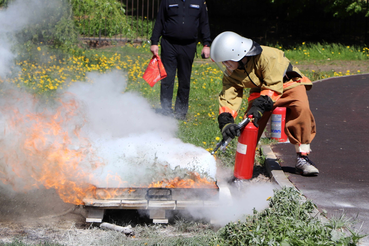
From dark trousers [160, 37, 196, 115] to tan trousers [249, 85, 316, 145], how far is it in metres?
2.57

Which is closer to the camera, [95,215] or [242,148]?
[95,215]

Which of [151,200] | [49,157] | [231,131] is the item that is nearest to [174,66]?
[231,131]

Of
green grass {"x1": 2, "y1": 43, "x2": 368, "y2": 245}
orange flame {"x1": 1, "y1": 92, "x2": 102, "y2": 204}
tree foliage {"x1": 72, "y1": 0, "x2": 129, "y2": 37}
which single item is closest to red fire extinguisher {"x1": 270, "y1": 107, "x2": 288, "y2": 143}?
green grass {"x1": 2, "y1": 43, "x2": 368, "y2": 245}

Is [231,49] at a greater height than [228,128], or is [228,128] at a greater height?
[231,49]

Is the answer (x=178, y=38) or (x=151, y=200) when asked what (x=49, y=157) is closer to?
(x=151, y=200)

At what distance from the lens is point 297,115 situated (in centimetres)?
499

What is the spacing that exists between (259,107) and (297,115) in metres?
0.75

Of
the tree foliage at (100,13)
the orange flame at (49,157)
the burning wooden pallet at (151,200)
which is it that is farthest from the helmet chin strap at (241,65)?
the tree foliage at (100,13)

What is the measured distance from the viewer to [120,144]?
4.98 metres

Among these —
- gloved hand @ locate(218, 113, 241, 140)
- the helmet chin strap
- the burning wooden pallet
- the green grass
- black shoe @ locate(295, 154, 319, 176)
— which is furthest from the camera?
black shoe @ locate(295, 154, 319, 176)

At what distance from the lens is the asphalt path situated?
168 inches

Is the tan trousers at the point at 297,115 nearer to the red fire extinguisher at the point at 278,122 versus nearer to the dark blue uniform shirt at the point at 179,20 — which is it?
the red fire extinguisher at the point at 278,122

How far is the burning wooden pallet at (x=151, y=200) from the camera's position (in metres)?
3.97

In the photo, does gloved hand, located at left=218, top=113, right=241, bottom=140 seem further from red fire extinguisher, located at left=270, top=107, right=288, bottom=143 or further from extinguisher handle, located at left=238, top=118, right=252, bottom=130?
red fire extinguisher, located at left=270, top=107, right=288, bottom=143
